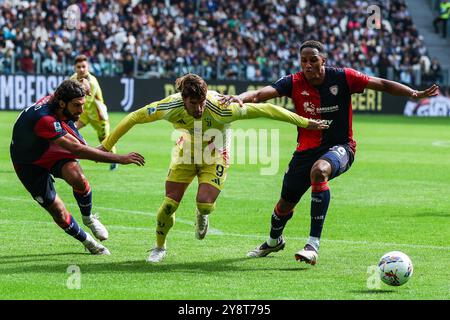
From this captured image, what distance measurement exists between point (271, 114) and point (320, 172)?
0.81 metres

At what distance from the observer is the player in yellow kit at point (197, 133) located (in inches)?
402

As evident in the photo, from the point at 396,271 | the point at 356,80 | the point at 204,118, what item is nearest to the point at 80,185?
the point at 204,118

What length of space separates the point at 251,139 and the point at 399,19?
70.7ft

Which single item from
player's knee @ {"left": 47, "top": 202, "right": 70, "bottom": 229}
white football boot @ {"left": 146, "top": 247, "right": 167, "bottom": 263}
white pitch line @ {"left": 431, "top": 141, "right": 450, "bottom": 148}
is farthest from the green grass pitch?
white pitch line @ {"left": 431, "top": 141, "right": 450, "bottom": 148}

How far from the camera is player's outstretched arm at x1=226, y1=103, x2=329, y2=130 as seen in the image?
33.3 feet

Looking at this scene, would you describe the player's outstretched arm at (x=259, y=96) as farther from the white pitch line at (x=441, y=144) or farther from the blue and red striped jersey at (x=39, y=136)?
the white pitch line at (x=441, y=144)

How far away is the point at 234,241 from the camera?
12203mm

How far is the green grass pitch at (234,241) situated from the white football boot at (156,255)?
8 cm

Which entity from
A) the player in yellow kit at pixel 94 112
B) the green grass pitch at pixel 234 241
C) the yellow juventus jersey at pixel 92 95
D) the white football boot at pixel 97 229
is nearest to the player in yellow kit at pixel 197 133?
the green grass pitch at pixel 234 241

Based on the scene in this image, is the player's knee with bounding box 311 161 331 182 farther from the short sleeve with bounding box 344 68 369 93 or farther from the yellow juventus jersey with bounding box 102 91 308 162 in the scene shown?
the short sleeve with bounding box 344 68 369 93

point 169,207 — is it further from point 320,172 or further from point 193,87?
point 320,172

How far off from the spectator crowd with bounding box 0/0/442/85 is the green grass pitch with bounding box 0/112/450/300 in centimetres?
1871

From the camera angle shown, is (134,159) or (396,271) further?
(134,159)

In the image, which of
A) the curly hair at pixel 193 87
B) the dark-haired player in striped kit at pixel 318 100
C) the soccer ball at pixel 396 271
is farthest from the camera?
the dark-haired player in striped kit at pixel 318 100
